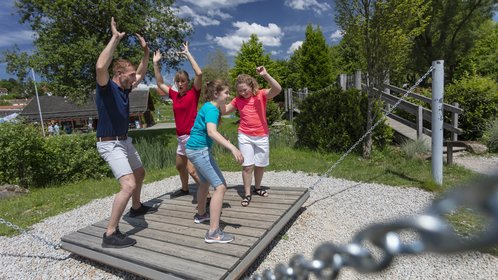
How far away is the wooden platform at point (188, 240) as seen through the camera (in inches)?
109

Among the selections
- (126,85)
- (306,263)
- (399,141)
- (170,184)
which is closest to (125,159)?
(126,85)

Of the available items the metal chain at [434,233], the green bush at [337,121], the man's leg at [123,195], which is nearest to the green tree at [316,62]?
the green bush at [337,121]

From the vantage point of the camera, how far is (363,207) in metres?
4.82

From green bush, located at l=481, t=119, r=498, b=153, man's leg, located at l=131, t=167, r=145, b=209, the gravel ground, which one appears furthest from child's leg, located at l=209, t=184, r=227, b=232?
green bush, located at l=481, t=119, r=498, b=153

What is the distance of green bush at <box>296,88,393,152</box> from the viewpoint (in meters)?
8.41

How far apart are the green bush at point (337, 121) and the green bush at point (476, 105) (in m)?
2.78

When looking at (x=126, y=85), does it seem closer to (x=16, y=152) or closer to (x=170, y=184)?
(x=170, y=184)

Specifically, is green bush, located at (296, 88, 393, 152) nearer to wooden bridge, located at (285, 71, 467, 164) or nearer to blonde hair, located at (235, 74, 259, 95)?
wooden bridge, located at (285, 71, 467, 164)

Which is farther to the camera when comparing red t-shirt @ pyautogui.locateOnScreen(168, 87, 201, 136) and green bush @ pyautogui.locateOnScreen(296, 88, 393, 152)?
green bush @ pyautogui.locateOnScreen(296, 88, 393, 152)

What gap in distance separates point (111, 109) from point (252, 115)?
174 centimetres

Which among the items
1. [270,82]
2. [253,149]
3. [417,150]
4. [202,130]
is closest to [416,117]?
[417,150]

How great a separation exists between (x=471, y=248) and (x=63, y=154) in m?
9.10

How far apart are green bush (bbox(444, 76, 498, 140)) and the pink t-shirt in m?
8.09

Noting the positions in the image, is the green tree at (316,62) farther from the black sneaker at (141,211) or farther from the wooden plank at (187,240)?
the wooden plank at (187,240)
